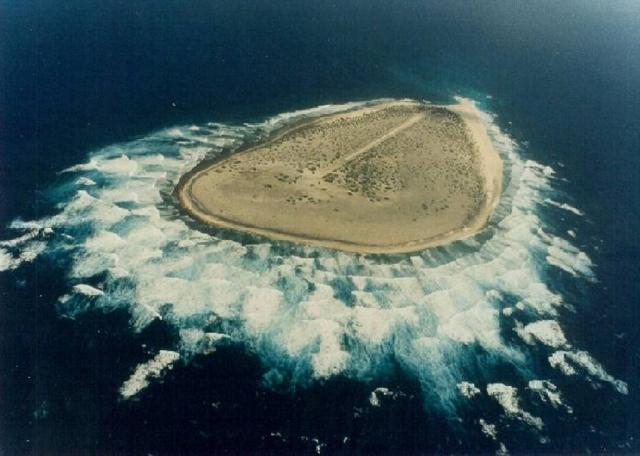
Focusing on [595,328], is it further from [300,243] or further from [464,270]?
[300,243]

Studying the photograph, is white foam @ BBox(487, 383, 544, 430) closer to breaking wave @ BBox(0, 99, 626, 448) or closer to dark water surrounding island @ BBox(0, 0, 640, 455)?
breaking wave @ BBox(0, 99, 626, 448)

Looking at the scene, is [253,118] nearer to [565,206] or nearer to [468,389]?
[565,206]

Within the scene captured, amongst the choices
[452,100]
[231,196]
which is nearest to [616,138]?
[452,100]

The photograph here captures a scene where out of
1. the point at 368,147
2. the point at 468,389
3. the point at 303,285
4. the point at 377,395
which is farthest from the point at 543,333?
the point at 368,147

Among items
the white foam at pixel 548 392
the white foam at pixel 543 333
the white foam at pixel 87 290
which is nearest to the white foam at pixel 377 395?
the white foam at pixel 548 392

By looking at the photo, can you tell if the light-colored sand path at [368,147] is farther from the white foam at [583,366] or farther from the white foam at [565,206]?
the white foam at [583,366]

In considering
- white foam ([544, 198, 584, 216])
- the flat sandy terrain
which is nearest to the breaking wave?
the flat sandy terrain
